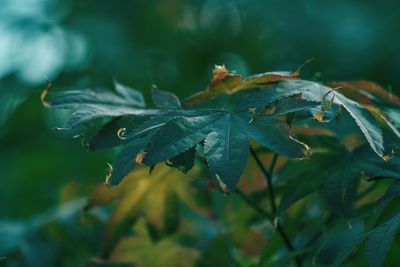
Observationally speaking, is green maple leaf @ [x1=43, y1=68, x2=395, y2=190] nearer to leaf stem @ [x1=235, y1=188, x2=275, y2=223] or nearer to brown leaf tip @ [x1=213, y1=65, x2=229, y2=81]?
brown leaf tip @ [x1=213, y1=65, x2=229, y2=81]

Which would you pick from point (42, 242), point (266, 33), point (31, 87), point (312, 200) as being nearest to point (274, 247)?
point (312, 200)

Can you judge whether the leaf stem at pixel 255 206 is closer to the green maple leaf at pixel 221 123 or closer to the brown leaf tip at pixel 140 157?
the green maple leaf at pixel 221 123

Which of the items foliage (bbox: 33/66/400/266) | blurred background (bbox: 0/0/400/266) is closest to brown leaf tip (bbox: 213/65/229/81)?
foliage (bbox: 33/66/400/266)

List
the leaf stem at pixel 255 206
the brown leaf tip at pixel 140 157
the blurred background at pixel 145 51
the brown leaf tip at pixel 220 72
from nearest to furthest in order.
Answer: the brown leaf tip at pixel 140 157, the brown leaf tip at pixel 220 72, the leaf stem at pixel 255 206, the blurred background at pixel 145 51

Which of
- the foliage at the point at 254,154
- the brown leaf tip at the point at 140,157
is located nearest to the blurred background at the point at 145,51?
the foliage at the point at 254,154

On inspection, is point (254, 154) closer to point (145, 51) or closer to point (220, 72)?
point (220, 72)

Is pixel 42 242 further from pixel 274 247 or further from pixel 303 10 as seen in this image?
pixel 303 10
